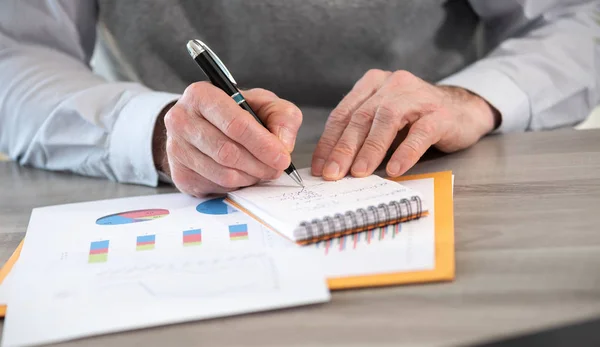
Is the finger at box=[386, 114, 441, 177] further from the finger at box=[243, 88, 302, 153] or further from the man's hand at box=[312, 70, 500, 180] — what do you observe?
the finger at box=[243, 88, 302, 153]

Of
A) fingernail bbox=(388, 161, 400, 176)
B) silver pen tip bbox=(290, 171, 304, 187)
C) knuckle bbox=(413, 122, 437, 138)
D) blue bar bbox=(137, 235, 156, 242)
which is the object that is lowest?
blue bar bbox=(137, 235, 156, 242)

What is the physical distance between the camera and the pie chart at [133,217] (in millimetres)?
719

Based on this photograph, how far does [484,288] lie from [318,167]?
339 mm

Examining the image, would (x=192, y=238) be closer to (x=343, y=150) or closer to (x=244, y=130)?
(x=244, y=130)

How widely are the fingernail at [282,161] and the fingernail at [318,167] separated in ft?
0.28

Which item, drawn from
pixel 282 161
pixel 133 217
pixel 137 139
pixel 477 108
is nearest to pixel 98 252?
pixel 133 217

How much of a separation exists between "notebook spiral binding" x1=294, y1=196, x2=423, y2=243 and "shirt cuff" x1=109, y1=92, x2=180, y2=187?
35cm

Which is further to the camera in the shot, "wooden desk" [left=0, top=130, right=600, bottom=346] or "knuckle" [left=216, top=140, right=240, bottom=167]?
"knuckle" [left=216, top=140, right=240, bottom=167]

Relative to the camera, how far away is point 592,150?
902mm

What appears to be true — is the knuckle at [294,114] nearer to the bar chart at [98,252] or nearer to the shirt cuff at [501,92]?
the bar chart at [98,252]

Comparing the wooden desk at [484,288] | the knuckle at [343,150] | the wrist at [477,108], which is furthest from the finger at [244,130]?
the wrist at [477,108]

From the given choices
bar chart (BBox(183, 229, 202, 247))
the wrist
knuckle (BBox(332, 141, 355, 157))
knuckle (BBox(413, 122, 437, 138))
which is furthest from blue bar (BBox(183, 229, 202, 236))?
the wrist

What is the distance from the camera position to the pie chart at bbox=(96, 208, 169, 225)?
72cm

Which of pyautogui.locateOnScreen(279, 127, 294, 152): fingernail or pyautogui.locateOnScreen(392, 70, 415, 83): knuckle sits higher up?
pyautogui.locateOnScreen(392, 70, 415, 83): knuckle
